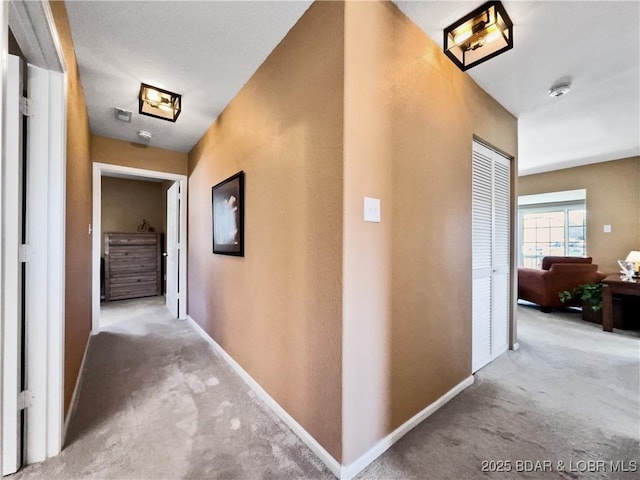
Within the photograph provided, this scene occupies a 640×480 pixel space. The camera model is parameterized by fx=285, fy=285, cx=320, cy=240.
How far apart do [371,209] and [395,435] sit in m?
1.28

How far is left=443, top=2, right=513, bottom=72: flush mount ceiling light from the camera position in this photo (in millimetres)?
1553

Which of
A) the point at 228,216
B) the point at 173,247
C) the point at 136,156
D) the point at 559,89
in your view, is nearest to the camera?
the point at 559,89

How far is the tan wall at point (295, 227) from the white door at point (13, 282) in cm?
124

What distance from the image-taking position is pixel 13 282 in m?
1.35

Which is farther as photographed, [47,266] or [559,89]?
[559,89]

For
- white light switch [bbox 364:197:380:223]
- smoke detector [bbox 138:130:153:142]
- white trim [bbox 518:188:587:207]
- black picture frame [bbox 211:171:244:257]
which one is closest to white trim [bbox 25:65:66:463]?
black picture frame [bbox 211:171:244:257]

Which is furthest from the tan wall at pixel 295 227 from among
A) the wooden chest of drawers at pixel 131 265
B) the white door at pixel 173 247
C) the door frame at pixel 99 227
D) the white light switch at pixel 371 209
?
the wooden chest of drawers at pixel 131 265

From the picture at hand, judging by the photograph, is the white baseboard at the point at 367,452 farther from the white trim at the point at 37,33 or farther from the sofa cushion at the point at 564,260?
the sofa cushion at the point at 564,260

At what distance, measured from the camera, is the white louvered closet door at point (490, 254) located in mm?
2391

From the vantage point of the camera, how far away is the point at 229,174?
104 inches

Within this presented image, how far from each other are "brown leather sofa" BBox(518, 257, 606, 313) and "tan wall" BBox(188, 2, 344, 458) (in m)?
4.34

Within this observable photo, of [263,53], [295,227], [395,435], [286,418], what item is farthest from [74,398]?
[263,53]

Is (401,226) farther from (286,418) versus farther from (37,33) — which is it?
(37,33)

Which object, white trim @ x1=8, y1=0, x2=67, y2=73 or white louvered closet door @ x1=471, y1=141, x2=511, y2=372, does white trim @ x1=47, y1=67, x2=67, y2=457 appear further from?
white louvered closet door @ x1=471, y1=141, x2=511, y2=372
